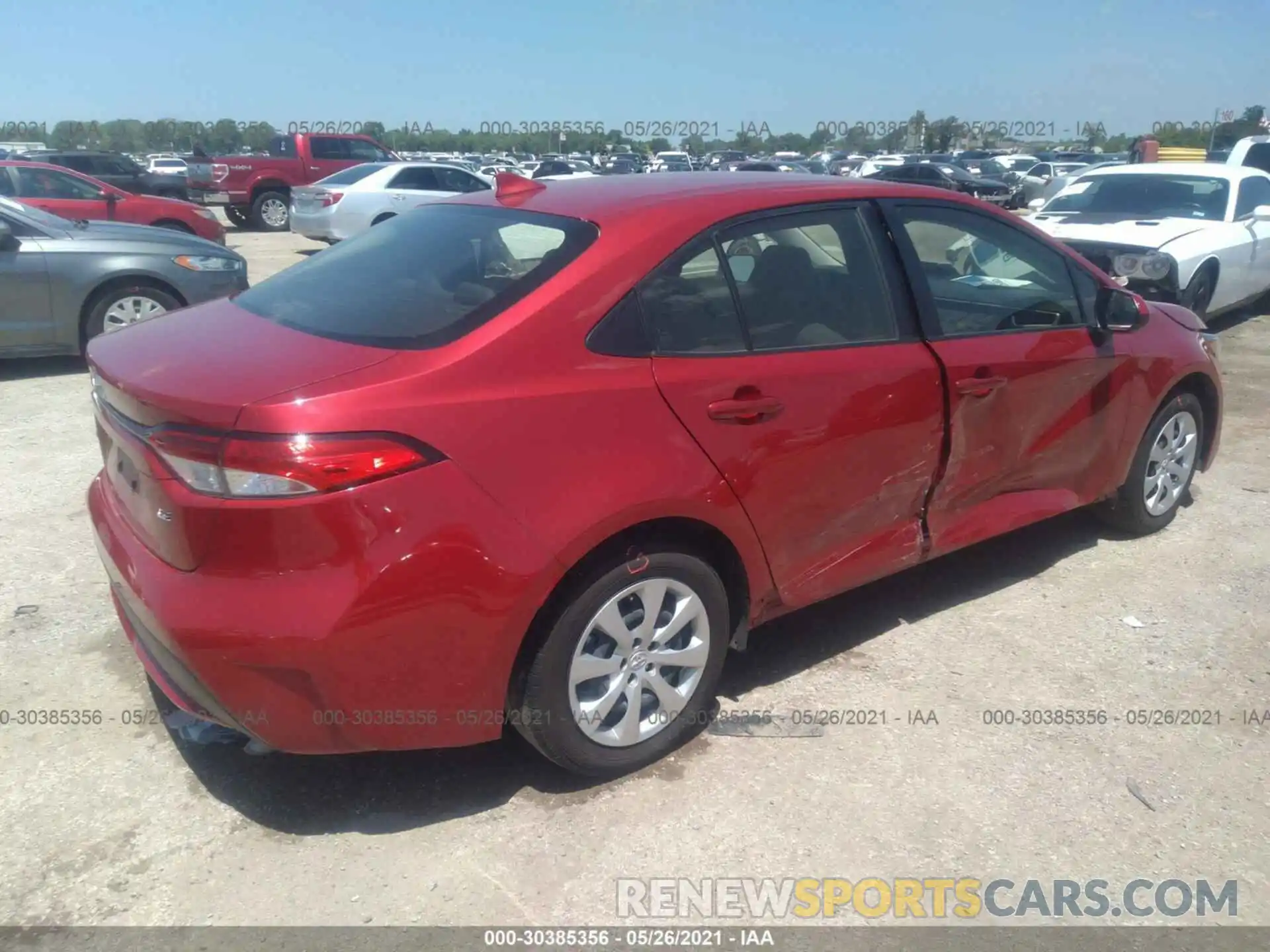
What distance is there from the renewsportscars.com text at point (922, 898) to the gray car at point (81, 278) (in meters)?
6.17

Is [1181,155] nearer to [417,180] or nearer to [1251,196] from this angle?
[1251,196]

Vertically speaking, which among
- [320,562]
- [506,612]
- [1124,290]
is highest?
[1124,290]

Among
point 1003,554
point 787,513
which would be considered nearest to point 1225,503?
point 1003,554

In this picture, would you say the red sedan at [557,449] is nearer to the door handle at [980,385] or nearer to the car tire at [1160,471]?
the door handle at [980,385]

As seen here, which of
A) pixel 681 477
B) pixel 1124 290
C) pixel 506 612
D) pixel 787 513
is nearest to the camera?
pixel 506 612

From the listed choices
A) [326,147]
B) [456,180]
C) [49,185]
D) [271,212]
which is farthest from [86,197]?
[326,147]

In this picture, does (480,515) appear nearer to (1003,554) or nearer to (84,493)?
(1003,554)

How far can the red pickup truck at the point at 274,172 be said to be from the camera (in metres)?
20.5

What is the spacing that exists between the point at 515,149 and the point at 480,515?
231ft

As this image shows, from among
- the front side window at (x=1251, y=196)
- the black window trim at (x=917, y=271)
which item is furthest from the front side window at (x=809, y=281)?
the front side window at (x=1251, y=196)

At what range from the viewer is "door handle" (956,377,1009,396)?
12.1ft

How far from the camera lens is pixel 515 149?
6919 cm

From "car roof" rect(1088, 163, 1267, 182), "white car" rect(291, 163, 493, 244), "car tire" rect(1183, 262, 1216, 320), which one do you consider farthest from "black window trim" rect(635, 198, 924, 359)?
"white car" rect(291, 163, 493, 244)

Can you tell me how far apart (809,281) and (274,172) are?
19773 millimetres
